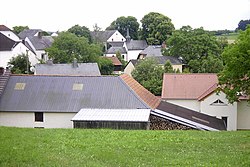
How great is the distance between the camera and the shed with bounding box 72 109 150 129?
24.5 m

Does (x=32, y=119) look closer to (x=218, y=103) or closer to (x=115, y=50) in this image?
(x=218, y=103)

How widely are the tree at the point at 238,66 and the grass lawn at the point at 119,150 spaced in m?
9.65

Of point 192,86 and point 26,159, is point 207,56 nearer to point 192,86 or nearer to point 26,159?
point 192,86

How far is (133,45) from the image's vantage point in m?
101

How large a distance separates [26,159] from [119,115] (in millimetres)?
14753

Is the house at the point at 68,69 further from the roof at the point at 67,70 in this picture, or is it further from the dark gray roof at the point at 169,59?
the dark gray roof at the point at 169,59

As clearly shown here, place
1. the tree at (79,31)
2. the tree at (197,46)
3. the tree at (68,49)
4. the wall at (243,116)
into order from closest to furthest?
the wall at (243,116), the tree at (197,46), the tree at (68,49), the tree at (79,31)

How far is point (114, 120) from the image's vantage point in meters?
24.7

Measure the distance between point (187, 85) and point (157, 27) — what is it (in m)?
62.4

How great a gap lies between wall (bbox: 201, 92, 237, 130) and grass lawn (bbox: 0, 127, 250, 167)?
17105mm

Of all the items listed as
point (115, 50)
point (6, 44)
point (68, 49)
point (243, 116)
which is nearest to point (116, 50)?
point (115, 50)

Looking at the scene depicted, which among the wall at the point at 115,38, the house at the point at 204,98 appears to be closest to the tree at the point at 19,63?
the house at the point at 204,98

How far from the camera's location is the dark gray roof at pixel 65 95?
28.7 meters

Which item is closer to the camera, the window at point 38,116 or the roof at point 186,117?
the roof at point 186,117
